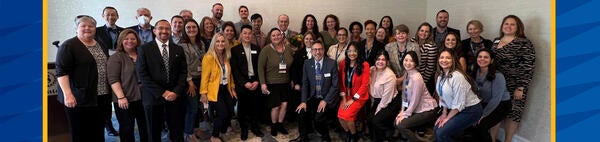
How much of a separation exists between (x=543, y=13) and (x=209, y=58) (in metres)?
3.09

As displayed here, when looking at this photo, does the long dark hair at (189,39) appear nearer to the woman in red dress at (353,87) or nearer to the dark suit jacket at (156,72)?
the dark suit jacket at (156,72)

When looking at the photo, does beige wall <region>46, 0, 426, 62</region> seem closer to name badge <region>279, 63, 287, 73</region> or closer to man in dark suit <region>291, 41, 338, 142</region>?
name badge <region>279, 63, 287, 73</region>

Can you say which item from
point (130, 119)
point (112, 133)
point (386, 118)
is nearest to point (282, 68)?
point (386, 118)

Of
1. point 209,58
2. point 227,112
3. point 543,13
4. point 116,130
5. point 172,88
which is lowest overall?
point 116,130

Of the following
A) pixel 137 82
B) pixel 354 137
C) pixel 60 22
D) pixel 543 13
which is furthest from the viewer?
pixel 60 22

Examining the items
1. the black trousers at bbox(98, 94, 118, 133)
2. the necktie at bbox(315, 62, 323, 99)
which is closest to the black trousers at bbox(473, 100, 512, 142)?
the necktie at bbox(315, 62, 323, 99)

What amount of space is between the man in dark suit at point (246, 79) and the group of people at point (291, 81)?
0.03 feet

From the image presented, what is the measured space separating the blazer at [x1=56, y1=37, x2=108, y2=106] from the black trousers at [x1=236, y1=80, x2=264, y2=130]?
1432 mm

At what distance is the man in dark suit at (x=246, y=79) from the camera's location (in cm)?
391

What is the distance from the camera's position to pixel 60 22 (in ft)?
16.9

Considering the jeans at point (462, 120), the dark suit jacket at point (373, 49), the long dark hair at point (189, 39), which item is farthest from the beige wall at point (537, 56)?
the long dark hair at point (189, 39)

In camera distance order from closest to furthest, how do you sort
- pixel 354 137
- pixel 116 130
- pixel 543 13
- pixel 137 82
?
pixel 137 82 → pixel 543 13 → pixel 354 137 → pixel 116 130

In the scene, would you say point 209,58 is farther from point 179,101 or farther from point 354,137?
point 354,137

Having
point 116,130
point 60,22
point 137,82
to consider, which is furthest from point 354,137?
point 60,22
